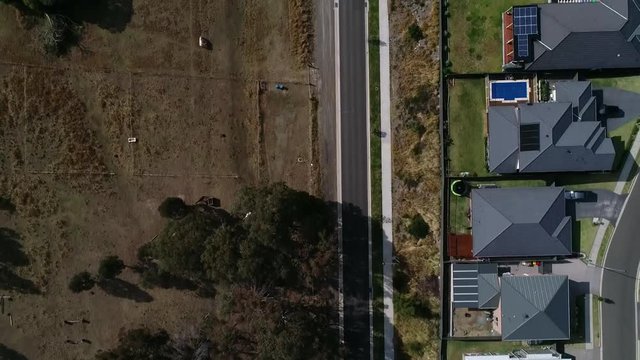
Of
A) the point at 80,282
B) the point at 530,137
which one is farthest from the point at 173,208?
the point at 530,137

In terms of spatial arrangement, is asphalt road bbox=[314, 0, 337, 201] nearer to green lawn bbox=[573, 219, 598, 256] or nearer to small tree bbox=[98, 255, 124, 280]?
small tree bbox=[98, 255, 124, 280]

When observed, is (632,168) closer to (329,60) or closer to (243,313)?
(329,60)

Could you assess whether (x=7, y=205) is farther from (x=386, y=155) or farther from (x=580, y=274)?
(x=580, y=274)

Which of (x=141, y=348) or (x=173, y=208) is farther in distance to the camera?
(x=173, y=208)

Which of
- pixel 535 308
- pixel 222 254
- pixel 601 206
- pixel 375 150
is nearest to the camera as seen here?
pixel 222 254

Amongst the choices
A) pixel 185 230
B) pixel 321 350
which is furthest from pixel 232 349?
pixel 185 230

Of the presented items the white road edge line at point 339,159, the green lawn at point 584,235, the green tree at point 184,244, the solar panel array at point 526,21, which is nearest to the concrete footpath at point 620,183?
the green lawn at point 584,235

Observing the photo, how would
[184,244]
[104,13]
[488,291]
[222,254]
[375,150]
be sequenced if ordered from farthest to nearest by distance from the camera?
[375,150] → [104,13] → [488,291] → [184,244] → [222,254]

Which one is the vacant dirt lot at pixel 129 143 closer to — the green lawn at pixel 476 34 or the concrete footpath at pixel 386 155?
the concrete footpath at pixel 386 155
